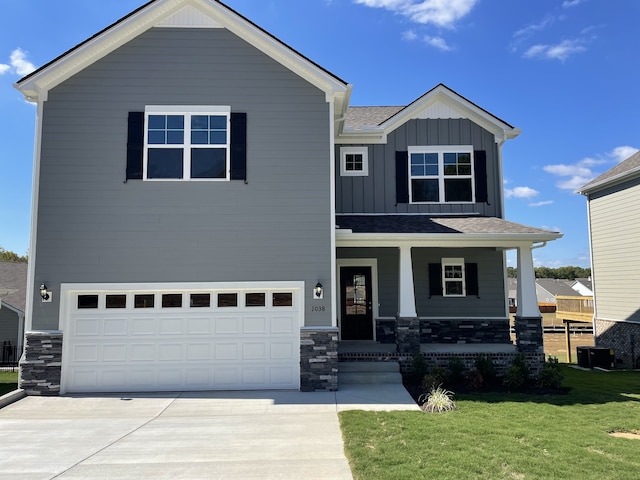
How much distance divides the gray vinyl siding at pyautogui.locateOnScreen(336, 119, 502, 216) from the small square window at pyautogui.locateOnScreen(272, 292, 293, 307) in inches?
151

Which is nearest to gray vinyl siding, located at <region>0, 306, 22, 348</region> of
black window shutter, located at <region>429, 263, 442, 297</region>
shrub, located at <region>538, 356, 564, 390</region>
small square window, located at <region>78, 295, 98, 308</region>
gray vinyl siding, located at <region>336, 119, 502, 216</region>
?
small square window, located at <region>78, 295, 98, 308</region>

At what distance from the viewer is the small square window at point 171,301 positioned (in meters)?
9.02

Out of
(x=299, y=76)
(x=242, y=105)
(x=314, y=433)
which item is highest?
(x=299, y=76)

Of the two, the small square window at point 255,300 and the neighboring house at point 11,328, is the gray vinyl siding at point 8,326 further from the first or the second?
the small square window at point 255,300

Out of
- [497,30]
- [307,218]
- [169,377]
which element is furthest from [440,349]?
[497,30]

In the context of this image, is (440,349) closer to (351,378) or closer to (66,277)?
(351,378)

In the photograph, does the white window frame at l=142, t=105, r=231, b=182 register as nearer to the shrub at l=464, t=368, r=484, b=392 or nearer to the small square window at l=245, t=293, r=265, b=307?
the small square window at l=245, t=293, r=265, b=307

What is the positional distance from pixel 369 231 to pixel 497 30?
828 cm

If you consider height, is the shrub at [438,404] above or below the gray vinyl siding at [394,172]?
below

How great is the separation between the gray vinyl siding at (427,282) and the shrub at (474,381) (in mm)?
3192

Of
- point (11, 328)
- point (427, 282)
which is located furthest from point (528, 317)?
point (11, 328)

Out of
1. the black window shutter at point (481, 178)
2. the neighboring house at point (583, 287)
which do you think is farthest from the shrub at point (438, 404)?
the neighboring house at point (583, 287)

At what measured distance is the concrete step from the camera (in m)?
9.22

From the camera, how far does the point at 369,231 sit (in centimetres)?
996
